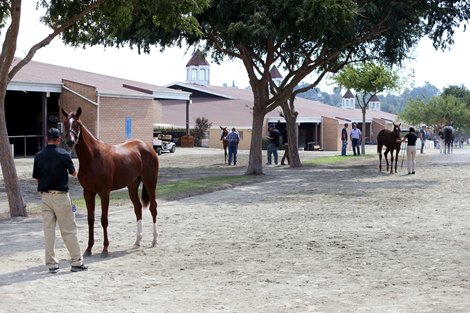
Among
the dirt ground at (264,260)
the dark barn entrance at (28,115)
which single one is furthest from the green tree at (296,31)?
the dark barn entrance at (28,115)

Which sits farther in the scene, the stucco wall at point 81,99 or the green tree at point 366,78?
the green tree at point 366,78

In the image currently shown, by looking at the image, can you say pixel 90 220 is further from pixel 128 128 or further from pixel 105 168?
pixel 128 128

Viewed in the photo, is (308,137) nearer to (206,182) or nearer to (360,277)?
(206,182)

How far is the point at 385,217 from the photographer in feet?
50.3

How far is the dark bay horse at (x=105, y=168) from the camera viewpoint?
10812 mm

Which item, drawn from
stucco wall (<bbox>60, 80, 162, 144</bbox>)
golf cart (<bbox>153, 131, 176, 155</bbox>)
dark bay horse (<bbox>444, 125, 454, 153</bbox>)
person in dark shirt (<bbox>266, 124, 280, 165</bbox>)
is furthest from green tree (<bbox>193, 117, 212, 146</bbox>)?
person in dark shirt (<bbox>266, 124, 280, 165</bbox>)

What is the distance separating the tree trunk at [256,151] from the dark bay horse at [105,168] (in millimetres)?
15603

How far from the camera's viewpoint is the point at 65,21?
1792 centimetres

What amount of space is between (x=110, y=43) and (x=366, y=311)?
70.5ft

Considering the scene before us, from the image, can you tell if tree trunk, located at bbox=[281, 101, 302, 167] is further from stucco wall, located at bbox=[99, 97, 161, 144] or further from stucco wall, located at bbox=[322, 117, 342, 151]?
stucco wall, located at bbox=[322, 117, 342, 151]

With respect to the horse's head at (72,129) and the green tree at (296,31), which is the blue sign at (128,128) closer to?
the green tree at (296,31)

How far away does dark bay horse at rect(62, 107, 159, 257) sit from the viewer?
10.8 meters

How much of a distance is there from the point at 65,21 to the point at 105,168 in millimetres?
7978

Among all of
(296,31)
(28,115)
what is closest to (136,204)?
(296,31)
